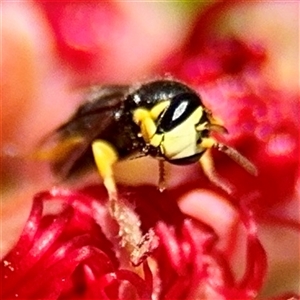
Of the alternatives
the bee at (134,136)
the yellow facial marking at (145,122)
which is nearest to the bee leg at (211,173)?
the bee at (134,136)

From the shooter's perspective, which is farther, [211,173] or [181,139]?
[211,173]

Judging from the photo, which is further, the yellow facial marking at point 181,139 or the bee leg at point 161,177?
the bee leg at point 161,177

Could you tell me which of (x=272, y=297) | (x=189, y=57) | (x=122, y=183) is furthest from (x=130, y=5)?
(x=272, y=297)

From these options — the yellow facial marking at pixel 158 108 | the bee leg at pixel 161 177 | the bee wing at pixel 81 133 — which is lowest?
the bee leg at pixel 161 177

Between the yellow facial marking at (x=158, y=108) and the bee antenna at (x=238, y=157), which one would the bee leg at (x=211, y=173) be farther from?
the yellow facial marking at (x=158, y=108)

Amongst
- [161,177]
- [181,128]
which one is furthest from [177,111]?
[161,177]

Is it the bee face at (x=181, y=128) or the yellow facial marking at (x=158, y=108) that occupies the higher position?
the yellow facial marking at (x=158, y=108)

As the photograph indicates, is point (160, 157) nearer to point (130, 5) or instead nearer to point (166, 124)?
point (166, 124)

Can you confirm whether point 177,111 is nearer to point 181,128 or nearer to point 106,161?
point 181,128
